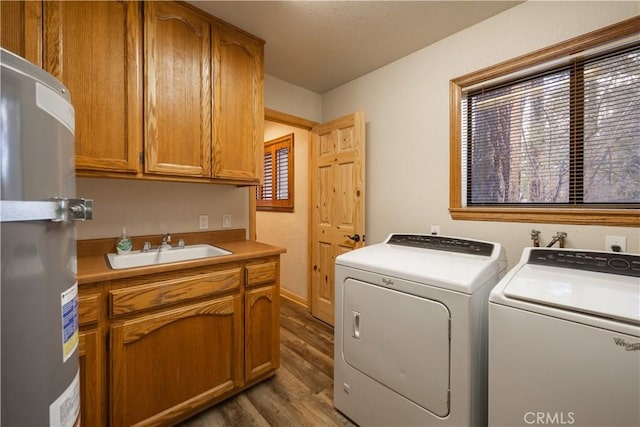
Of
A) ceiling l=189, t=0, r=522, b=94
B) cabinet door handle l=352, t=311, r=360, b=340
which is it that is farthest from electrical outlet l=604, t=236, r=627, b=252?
ceiling l=189, t=0, r=522, b=94

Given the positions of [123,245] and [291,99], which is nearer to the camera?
[123,245]

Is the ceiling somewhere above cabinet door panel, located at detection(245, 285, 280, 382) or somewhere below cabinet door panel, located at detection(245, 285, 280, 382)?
above

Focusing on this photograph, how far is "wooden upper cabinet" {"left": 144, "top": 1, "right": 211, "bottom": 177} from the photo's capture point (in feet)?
5.09

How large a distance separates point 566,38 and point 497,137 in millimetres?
601

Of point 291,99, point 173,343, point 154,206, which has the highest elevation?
point 291,99

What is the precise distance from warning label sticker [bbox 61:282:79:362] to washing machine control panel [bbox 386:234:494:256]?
69.2 inches

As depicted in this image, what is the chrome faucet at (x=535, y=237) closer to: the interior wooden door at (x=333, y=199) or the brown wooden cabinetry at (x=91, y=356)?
the interior wooden door at (x=333, y=199)

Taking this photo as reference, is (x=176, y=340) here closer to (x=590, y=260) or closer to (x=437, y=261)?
(x=437, y=261)

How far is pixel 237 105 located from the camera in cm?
192

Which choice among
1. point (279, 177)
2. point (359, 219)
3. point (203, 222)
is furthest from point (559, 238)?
point (279, 177)

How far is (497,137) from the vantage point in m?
1.86

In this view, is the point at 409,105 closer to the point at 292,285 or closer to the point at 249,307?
the point at 249,307

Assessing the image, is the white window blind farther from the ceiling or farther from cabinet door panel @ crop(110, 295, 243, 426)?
cabinet door panel @ crop(110, 295, 243, 426)

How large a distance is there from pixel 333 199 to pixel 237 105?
128 cm
